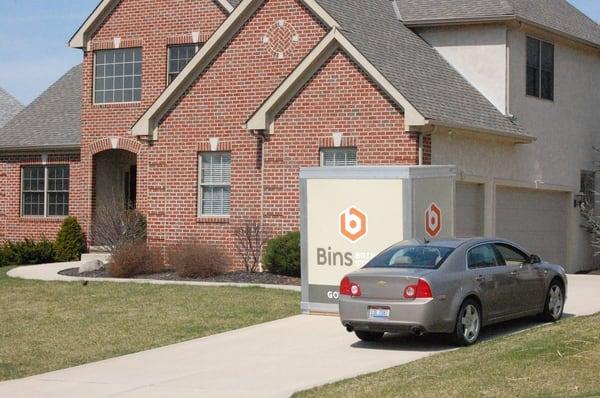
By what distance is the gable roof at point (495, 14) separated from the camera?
26.3 m

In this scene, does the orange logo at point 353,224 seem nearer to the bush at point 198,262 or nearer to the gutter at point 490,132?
A: the gutter at point 490,132

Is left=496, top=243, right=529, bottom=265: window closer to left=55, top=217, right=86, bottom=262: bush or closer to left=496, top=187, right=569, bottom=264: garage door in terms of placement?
left=496, top=187, right=569, bottom=264: garage door

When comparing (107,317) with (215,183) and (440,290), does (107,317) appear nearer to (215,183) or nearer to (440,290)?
(440,290)

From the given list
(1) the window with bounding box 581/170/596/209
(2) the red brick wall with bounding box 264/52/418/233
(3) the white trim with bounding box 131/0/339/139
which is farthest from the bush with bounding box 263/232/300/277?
(1) the window with bounding box 581/170/596/209

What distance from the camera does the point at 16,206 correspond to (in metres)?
32.8

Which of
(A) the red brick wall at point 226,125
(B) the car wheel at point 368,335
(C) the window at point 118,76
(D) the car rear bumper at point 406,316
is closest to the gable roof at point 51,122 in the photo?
(C) the window at point 118,76

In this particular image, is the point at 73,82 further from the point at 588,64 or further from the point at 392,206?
the point at 392,206

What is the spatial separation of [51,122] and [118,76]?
13.7ft

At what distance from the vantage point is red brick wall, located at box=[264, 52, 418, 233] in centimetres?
2277

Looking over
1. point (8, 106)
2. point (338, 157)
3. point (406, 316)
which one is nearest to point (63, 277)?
point (338, 157)

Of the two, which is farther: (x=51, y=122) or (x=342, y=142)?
(x=51, y=122)

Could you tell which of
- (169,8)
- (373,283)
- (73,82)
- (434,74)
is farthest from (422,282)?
(73,82)

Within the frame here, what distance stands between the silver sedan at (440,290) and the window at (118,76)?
633 inches

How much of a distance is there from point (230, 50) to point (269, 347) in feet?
39.6
